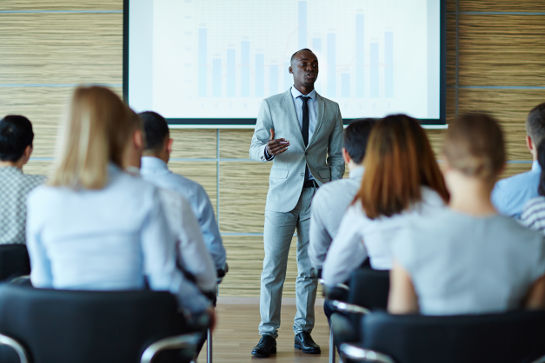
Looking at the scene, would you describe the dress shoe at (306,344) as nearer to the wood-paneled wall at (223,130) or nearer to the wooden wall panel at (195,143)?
the wood-paneled wall at (223,130)

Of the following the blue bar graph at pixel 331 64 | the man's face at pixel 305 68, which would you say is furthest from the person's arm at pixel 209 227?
the blue bar graph at pixel 331 64

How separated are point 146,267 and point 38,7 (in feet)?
13.4

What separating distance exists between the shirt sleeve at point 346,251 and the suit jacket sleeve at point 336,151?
1.62 m

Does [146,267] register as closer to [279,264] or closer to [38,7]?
[279,264]

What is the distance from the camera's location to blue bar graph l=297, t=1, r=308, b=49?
4.78 metres

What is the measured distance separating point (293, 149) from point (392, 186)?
181cm

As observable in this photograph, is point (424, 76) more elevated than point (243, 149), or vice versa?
point (424, 76)

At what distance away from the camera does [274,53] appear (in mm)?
4809

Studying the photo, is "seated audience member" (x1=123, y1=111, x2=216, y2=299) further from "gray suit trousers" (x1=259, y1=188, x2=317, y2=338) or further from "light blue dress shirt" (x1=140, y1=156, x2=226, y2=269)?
"gray suit trousers" (x1=259, y1=188, x2=317, y2=338)

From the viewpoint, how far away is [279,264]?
141 inches

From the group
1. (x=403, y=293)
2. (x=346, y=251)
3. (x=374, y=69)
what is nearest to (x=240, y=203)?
(x=374, y=69)

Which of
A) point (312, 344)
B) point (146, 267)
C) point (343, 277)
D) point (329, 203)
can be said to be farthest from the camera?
point (312, 344)

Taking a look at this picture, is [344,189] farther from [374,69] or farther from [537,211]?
[374,69]

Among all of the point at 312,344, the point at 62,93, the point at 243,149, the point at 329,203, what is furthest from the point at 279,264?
the point at 62,93
